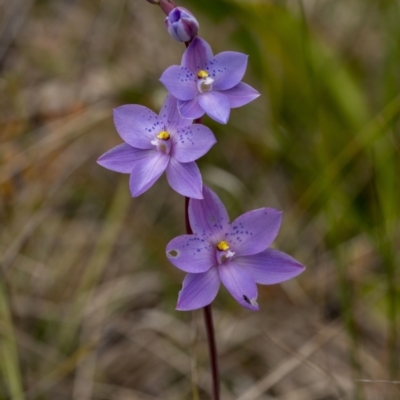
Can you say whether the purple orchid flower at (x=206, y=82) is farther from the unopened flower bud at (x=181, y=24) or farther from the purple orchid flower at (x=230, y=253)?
the purple orchid flower at (x=230, y=253)

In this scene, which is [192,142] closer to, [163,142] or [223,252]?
[163,142]

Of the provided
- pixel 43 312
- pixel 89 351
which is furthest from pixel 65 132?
pixel 89 351

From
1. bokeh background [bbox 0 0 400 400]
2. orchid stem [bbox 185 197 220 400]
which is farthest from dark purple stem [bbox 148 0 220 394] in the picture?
bokeh background [bbox 0 0 400 400]

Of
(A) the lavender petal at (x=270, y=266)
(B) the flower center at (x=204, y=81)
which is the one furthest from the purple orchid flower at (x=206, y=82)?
(A) the lavender petal at (x=270, y=266)

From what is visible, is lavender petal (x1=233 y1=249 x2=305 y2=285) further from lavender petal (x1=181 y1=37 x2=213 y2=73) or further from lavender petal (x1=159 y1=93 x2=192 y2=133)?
lavender petal (x1=181 y1=37 x2=213 y2=73)

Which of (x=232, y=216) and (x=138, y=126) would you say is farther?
(x=232, y=216)

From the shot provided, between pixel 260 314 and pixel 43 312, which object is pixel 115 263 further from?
pixel 260 314

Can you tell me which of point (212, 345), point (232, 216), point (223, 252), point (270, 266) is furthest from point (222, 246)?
point (232, 216)
